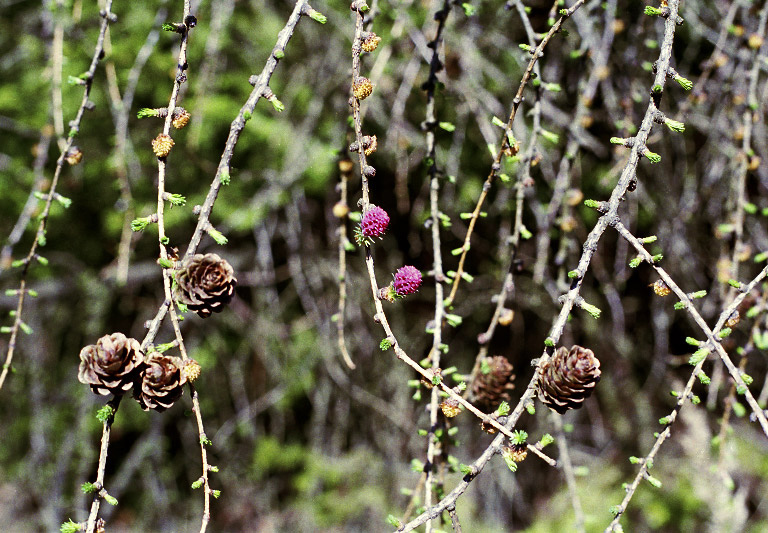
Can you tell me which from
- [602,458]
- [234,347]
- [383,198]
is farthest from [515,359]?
[234,347]

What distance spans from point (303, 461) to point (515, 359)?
1063mm

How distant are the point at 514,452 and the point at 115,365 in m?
0.50

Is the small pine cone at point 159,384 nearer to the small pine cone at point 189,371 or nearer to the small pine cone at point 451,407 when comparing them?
the small pine cone at point 189,371

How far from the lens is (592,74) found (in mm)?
1369

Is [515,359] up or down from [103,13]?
down

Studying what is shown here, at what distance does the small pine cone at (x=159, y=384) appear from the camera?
69cm

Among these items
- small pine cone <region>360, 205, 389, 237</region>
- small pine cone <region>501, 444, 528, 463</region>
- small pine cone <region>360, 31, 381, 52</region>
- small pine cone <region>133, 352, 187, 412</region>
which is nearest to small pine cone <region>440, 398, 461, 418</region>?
small pine cone <region>501, 444, 528, 463</region>

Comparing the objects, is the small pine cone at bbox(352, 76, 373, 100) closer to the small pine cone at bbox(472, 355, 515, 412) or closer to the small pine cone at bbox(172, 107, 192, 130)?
the small pine cone at bbox(172, 107, 192, 130)

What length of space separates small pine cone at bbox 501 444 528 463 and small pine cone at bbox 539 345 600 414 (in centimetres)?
6

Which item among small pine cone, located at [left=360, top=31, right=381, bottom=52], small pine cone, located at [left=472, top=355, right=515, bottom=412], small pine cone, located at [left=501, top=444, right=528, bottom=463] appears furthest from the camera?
small pine cone, located at [left=472, top=355, right=515, bottom=412]

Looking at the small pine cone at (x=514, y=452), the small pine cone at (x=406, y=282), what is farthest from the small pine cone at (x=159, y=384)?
the small pine cone at (x=514, y=452)

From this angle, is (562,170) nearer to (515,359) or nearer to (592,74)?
(592,74)

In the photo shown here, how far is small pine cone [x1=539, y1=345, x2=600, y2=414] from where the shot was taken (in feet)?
2.32

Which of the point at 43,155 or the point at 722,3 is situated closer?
the point at 43,155
